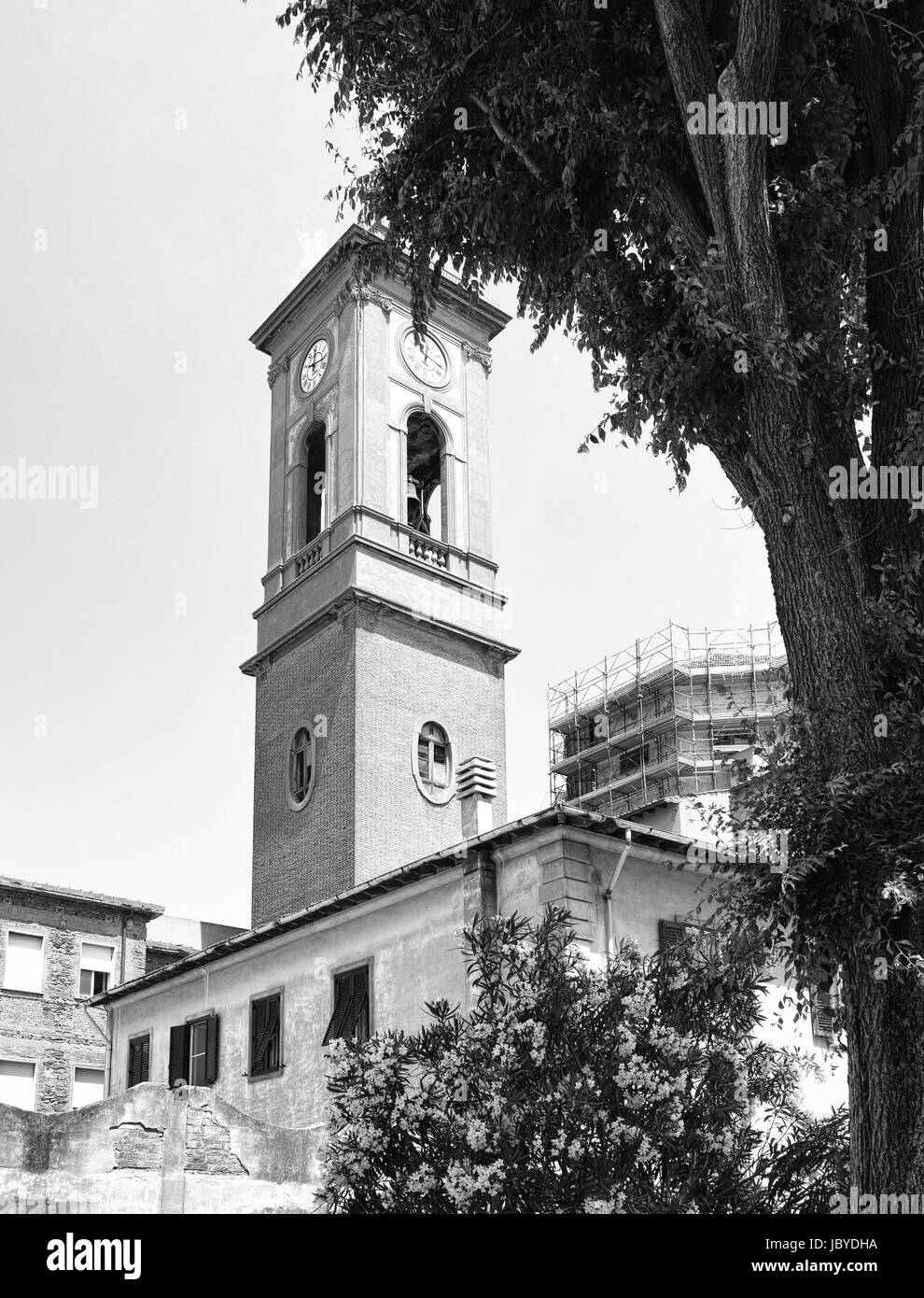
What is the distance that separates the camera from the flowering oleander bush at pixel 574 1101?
9359 millimetres

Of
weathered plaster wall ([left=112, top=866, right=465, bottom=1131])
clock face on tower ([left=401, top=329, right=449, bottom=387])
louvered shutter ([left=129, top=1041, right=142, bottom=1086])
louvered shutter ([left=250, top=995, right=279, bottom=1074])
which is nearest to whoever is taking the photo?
weathered plaster wall ([left=112, top=866, right=465, bottom=1131])

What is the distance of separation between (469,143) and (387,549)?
58.7 ft

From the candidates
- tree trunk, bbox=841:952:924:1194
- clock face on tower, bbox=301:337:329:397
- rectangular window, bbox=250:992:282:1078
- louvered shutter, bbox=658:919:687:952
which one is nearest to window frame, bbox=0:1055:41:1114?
rectangular window, bbox=250:992:282:1078

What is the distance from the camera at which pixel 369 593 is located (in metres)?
28.6

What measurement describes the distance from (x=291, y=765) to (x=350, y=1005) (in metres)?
9.59

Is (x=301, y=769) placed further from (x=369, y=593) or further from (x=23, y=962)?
(x=23, y=962)

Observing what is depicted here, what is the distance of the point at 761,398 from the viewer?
9.49 m

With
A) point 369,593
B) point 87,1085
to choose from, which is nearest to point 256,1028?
point 369,593

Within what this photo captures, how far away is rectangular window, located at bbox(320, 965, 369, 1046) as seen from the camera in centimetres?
1981

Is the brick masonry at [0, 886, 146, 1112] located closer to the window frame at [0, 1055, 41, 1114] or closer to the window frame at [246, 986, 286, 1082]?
the window frame at [0, 1055, 41, 1114]

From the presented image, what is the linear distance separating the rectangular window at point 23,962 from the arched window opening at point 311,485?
442 inches

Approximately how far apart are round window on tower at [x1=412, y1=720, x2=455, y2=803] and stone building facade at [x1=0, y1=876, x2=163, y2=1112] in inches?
389

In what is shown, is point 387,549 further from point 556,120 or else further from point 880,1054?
point 880,1054

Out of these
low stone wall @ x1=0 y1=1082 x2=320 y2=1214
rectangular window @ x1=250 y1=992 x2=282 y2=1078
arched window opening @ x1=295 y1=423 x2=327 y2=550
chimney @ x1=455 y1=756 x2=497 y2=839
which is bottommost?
low stone wall @ x1=0 y1=1082 x2=320 y2=1214
